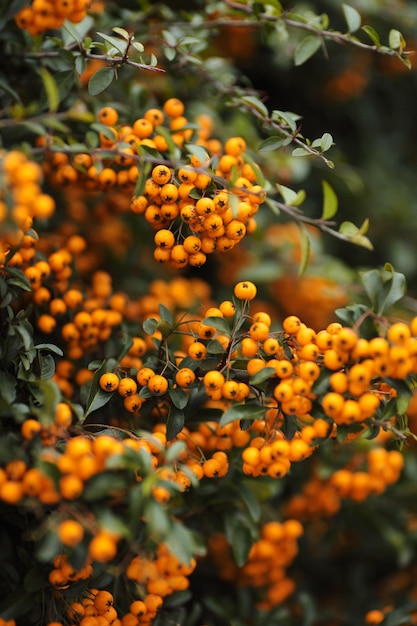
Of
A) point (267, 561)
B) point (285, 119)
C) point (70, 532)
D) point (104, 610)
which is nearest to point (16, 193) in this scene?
point (70, 532)

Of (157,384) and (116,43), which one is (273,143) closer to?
(116,43)

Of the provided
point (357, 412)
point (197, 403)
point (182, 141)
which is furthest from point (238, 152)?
point (357, 412)

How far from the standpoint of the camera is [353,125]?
3996mm

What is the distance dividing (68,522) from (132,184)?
1.03 meters

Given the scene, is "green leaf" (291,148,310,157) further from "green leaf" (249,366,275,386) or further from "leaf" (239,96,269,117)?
"green leaf" (249,366,275,386)

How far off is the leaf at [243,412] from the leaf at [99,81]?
93 cm

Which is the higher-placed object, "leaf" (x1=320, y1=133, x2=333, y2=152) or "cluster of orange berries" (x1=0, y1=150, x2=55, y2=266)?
"leaf" (x1=320, y1=133, x2=333, y2=152)

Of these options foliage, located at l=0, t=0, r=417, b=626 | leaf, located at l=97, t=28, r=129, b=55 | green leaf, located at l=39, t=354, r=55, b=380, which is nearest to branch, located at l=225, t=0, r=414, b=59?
foliage, located at l=0, t=0, r=417, b=626

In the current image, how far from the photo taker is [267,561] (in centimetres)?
219

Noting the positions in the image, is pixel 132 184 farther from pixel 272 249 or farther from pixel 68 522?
pixel 272 249

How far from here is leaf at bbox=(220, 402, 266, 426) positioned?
150cm

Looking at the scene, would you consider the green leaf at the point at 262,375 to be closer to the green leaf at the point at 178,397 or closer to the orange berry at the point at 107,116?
the green leaf at the point at 178,397

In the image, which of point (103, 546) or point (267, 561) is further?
point (267, 561)

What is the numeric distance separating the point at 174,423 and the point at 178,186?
2.02ft
